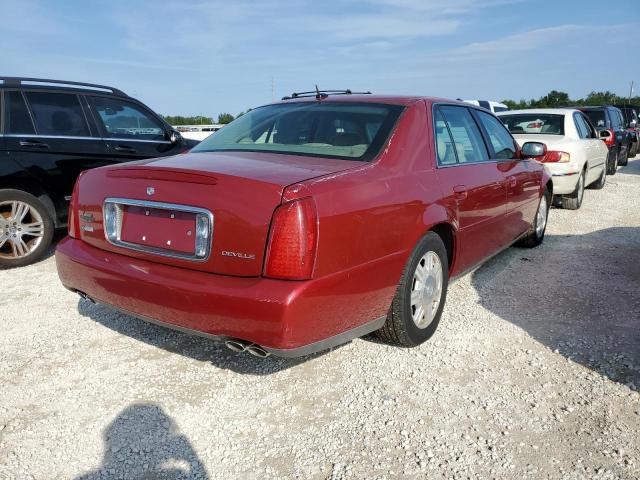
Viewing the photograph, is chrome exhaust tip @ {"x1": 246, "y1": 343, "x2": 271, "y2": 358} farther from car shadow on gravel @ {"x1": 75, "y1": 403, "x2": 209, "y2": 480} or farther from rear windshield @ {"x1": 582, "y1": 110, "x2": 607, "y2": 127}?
rear windshield @ {"x1": 582, "y1": 110, "x2": 607, "y2": 127}

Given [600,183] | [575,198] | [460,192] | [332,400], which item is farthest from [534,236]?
[600,183]

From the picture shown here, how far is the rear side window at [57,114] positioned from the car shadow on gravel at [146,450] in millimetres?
3759

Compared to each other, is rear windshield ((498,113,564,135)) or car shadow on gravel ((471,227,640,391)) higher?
rear windshield ((498,113,564,135))

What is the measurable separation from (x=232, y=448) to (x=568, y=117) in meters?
7.88

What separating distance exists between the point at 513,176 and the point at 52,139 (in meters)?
4.31

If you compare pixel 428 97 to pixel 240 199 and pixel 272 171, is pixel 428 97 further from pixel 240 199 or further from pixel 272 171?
pixel 240 199

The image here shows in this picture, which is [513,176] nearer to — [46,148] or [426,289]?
[426,289]

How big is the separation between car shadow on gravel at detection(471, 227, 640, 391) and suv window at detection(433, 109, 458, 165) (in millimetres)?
1190

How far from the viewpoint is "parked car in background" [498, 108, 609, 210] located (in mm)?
7684

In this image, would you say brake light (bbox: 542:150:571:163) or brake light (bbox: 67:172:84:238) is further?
brake light (bbox: 542:150:571:163)

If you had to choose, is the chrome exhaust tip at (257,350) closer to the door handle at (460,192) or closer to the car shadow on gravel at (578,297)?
the door handle at (460,192)

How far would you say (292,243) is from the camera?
230cm

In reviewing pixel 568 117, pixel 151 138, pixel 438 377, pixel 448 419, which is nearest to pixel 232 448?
pixel 448 419

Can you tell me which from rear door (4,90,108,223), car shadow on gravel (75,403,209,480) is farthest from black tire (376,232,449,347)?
rear door (4,90,108,223)
